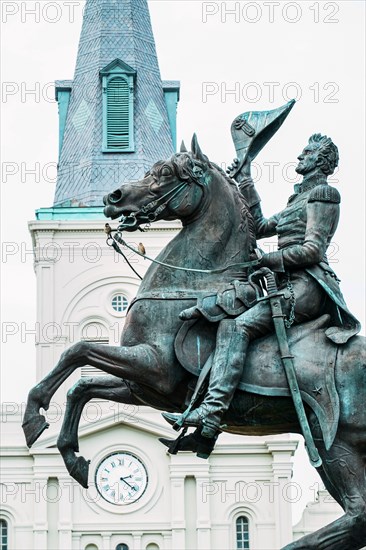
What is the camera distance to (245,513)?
5953 cm

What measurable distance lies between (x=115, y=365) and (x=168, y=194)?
3.29 ft

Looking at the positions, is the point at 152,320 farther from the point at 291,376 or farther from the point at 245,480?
the point at 245,480

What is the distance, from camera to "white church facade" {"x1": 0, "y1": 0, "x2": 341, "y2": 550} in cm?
5912

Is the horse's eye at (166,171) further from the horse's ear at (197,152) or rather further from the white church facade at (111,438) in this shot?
the white church facade at (111,438)

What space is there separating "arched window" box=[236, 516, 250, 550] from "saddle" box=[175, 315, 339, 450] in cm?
4963

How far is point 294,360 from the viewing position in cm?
998

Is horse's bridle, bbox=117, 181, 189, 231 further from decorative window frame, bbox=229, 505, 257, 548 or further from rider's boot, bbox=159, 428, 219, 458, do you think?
decorative window frame, bbox=229, 505, 257, 548

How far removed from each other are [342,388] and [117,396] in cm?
131

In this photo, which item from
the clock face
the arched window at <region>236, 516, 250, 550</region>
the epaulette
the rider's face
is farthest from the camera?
the clock face

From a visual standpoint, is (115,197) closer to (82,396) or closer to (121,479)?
(82,396)

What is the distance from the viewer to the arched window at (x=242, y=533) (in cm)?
5912

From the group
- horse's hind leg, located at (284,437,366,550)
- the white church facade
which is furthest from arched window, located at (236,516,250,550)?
horse's hind leg, located at (284,437,366,550)

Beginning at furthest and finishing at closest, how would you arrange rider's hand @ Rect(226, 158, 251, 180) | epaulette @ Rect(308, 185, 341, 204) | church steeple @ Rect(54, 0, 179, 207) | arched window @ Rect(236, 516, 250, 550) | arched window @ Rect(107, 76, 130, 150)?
arched window @ Rect(107, 76, 130, 150)
church steeple @ Rect(54, 0, 179, 207)
arched window @ Rect(236, 516, 250, 550)
rider's hand @ Rect(226, 158, 251, 180)
epaulette @ Rect(308, 185, 341, 204)

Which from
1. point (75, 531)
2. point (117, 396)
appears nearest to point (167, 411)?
point (117, 396)
